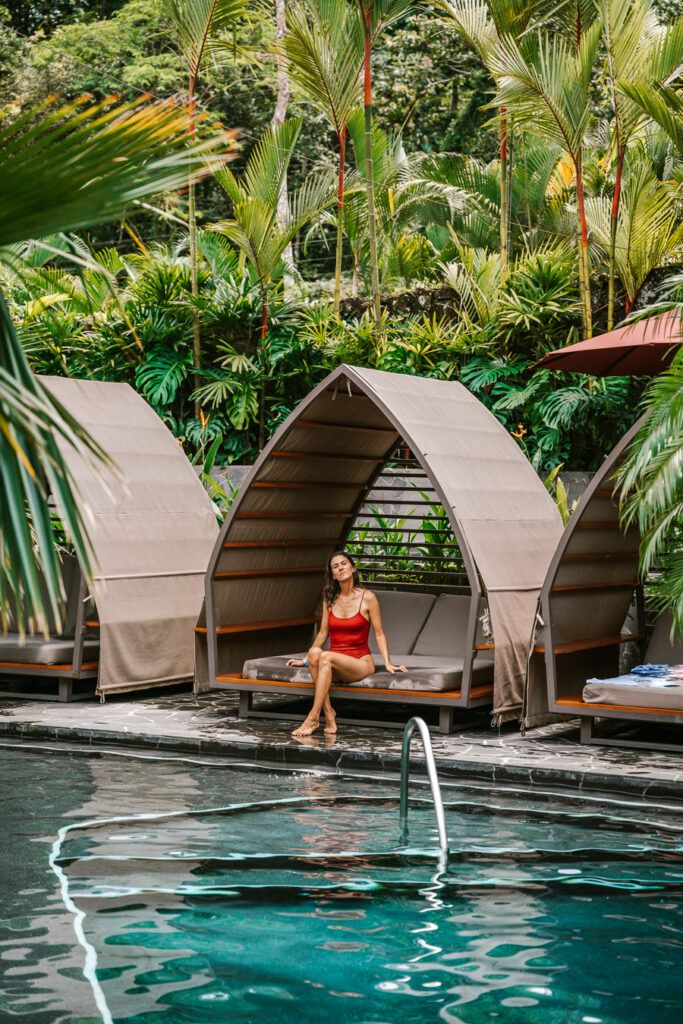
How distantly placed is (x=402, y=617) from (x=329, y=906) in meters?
6.01

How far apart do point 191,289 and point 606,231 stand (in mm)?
5676

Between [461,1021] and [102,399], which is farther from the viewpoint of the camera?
[102,399]

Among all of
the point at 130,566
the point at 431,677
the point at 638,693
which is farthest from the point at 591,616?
the point at 130,566

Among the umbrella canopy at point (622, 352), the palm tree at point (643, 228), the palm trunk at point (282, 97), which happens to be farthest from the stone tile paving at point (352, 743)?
the palm trunk at point (282, 97)

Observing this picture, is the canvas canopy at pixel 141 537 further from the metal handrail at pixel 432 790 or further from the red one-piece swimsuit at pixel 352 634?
the metal handrail at pixel 432 790

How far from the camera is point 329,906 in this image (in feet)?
20.7

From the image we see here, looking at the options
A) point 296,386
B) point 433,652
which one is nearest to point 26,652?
point 433,652

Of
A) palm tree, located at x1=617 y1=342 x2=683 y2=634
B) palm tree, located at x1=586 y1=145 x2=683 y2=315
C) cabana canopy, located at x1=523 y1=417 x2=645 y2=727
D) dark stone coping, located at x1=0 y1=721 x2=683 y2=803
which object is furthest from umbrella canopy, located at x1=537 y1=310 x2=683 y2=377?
dark stone coping, located at x1=0 y1=721 x2=683 y2=803

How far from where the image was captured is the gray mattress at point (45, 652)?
11945 millimetres

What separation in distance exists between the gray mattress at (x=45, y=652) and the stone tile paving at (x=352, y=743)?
1.36ft

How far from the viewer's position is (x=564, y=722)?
11.3 m

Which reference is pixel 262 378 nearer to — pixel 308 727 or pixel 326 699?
pixel 326 699

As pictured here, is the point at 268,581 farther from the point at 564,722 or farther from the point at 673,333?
the point at 673,333

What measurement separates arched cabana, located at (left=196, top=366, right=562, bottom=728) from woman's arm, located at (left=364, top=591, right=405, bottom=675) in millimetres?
160
